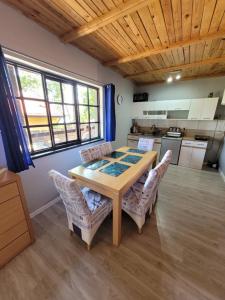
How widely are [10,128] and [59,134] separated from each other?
0.94 meters

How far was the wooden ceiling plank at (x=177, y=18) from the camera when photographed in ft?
4.57

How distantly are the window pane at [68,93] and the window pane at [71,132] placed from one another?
Result: 456 mm

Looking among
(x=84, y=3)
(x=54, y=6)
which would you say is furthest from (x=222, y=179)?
(x=54, y=6)

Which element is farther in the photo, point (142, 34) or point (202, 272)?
point (142, 34)

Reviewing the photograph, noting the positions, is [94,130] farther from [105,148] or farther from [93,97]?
[105,148]

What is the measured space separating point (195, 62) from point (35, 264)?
4.17 metres

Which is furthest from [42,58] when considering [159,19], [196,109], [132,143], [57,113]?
[196,109]

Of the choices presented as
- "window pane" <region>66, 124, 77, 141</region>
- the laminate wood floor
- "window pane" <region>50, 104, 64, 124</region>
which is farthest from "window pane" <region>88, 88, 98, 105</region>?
the laminate wood floor

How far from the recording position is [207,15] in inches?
60.2

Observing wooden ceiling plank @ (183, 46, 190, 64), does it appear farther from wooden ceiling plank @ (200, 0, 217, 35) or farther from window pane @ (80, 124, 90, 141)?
window pane @ (80, 124, 90, 141)

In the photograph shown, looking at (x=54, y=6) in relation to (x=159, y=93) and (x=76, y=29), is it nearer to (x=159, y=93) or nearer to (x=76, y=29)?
(x=76, y=29)

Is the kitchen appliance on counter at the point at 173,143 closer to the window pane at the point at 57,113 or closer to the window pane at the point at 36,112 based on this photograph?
the window pane at the point at 57,113

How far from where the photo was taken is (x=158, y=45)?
7.16 feet

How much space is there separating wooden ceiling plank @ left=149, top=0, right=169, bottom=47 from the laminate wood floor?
257 cm
